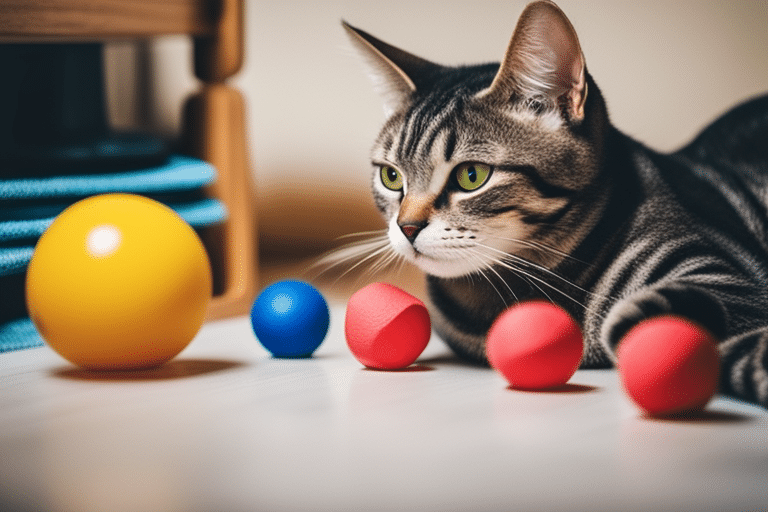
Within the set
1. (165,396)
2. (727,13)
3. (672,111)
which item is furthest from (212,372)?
(727,13)

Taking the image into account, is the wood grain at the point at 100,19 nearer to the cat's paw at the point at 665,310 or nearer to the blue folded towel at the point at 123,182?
the blue folded towel at the point at 123,182

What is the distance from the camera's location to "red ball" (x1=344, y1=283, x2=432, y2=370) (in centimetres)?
97

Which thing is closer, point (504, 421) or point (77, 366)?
point (504, 421)

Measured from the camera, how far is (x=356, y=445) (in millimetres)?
705

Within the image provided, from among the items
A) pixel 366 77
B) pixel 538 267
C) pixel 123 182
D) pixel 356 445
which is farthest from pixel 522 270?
pixel 366 77

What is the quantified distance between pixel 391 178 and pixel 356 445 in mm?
520

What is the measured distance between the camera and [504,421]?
0.78 metres

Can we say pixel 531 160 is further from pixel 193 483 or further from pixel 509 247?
pixel 193 483

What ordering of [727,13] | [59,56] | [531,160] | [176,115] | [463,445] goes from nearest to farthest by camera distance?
[463,445], [531,160], [59,56], [727,13], [176,115]

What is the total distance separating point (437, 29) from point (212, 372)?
37.7 inches

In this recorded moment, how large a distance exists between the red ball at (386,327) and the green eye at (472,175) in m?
0.16

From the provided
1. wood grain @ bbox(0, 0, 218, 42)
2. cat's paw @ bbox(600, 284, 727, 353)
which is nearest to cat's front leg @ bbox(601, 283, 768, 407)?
cat's paw @ bbox(600, 284, 727, 353)

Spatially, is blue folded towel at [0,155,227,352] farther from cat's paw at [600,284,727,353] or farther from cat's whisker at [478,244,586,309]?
cat's paw at [600,284,727,353]

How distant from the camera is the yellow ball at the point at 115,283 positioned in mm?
900
